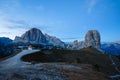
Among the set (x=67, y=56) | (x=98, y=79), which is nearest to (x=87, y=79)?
(x=98, y=79)

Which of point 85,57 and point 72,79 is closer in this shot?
point 72,79

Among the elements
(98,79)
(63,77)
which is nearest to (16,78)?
(63,77)

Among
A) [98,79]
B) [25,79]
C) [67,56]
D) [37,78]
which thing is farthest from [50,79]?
[67,56]

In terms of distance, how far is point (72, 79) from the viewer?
34.1 m

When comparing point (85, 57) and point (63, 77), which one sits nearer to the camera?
point (63, 77)

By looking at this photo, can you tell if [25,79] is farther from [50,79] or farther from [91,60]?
[91,60]

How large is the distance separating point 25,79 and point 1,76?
4.26 metres

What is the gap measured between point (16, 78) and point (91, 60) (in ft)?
257

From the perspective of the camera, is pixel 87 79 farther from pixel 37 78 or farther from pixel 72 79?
pixel 37 78

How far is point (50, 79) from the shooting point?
33438 mm

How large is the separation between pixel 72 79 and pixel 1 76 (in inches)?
470

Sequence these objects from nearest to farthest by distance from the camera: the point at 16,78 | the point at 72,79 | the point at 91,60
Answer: the point at 16,78, the point at 72,79, the point at 91,60

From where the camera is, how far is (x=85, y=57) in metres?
108

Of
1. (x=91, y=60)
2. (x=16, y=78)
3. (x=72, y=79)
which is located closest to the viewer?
(x=16, y=78)
